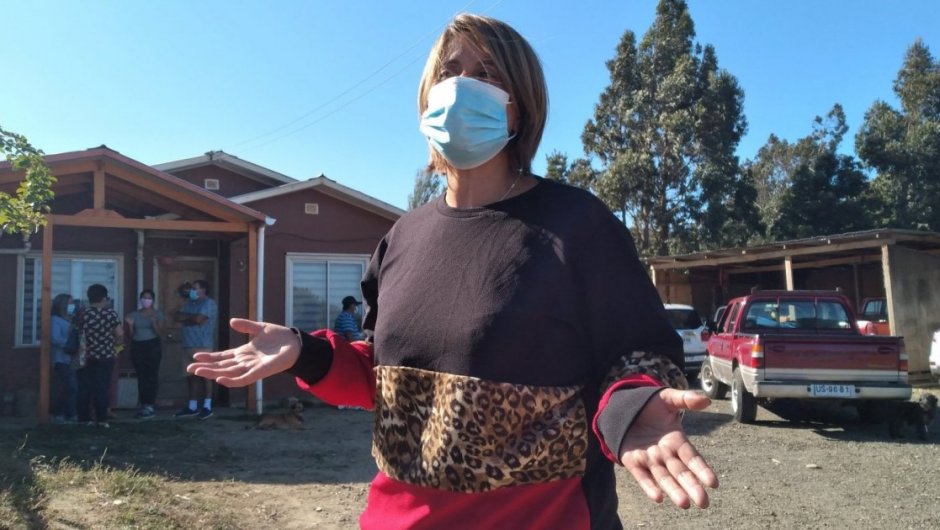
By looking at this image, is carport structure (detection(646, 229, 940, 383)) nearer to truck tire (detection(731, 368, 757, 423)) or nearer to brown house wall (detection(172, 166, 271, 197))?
truck tire (detection(731, 368, 757, 423))

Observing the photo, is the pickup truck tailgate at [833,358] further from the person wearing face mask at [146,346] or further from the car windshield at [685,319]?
the person wearing face mask at [146,346]

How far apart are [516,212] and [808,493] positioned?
6.22 meters

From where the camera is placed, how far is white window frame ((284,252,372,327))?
40.5 feet

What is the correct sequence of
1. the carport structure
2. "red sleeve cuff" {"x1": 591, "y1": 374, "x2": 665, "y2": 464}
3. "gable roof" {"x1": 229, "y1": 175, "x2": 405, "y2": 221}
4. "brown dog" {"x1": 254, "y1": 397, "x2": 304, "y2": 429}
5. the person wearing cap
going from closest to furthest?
"red sleeve cuff" {"x1": 591, "y1": 374, "x2": 665, "y2": 464}
"brown dog" {"x1": 254, "y1": 397, "x2": 304, "y2": 429}
the person wearing cap
"gable roof" {"x1": 229, "y1": 175, "x2": 405, "y2": 221}
the carport structure

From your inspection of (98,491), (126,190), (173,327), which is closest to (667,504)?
(98,491)

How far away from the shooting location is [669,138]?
22.5 metres

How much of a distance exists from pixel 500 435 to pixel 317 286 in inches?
456

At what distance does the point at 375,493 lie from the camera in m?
1.67

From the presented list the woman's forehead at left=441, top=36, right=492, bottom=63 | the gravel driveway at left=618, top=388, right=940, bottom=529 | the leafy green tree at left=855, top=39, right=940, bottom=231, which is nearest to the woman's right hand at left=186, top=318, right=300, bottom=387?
the woman's forehead at left=441, top=36, right=492, bottom=63

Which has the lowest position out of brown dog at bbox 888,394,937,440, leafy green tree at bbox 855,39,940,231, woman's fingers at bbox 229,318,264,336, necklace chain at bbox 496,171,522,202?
brown dog at bbox 888,394,937,440

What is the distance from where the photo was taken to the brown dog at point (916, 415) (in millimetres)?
9039

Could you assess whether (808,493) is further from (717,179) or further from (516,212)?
(717,179)

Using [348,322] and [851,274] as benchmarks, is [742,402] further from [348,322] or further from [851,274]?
[851,274]

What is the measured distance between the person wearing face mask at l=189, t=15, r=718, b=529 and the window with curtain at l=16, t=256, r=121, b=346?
11.0m
